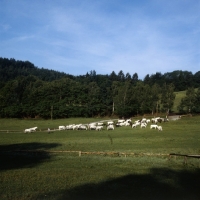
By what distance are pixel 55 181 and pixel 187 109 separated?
78040 mm

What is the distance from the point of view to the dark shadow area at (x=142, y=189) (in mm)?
12070

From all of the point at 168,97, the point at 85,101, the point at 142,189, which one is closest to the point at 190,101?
the point at 168,97

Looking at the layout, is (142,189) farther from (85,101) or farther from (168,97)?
(85,101)

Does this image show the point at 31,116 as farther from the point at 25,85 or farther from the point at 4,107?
the point at 25,85

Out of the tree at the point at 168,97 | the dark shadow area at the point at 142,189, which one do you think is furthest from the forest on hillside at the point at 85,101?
the dark shadow area at the point at 142,189

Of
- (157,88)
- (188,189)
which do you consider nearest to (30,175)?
(188,189)

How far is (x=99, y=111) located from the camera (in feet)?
348

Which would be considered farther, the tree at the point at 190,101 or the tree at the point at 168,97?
the tree at the point at 168,97

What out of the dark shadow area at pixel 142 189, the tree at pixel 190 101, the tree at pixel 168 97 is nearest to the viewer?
the dark shadow area at pixel 142 189

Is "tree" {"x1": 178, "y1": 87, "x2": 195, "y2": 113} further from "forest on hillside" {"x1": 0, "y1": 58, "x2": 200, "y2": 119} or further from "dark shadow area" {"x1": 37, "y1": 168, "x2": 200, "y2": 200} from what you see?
"dark shadow area" {"x1": 37, "y1": 168, "x2": 200, "y2": 200}

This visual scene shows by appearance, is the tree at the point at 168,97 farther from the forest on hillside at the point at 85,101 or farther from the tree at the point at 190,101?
the tree at the point at 190,101

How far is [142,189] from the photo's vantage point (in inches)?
536

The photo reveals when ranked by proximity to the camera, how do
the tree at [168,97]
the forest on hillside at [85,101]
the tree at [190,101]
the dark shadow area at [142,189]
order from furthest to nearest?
the forest on hillside at [85,101] → the tree at [168,97] → the tree at [190,101] → the dark shadow area at [142,189]

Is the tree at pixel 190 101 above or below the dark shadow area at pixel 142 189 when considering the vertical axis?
above
